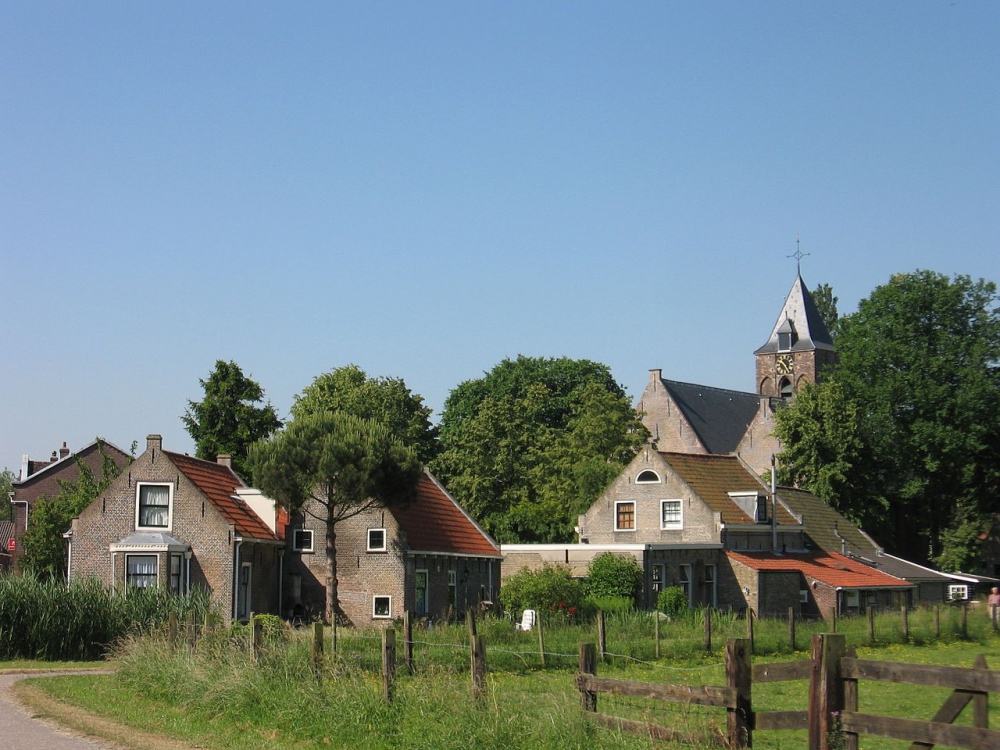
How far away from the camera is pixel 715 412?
279 ft

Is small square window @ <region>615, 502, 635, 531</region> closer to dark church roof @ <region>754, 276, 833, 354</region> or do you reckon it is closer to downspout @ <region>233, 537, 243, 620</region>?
downspout @ <region>233, 537, 243, 620</region>

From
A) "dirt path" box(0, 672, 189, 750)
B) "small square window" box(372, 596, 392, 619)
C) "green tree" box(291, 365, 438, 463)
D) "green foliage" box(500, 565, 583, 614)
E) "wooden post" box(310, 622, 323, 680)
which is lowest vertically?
"small square window" box(372, 596, 392, 619)

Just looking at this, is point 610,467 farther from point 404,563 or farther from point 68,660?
point 68,660

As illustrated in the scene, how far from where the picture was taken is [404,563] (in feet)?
128

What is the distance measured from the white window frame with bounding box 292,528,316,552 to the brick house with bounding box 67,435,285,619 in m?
2.23

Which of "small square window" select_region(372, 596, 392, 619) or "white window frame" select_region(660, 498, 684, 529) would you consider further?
"white window frame" select_region(660, 498, 684, 529)

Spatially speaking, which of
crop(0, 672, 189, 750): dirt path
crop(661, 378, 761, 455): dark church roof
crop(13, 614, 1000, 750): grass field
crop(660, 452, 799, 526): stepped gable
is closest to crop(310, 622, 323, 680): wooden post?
crop(13, 614, 1000, 750): grass field

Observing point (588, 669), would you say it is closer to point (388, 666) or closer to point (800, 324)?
point (388, 666)

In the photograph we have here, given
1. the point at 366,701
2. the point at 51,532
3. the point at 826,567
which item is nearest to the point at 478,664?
the point at 366,701

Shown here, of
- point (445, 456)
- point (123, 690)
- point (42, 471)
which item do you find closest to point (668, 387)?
point (445, 456)

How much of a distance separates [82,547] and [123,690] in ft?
66.4

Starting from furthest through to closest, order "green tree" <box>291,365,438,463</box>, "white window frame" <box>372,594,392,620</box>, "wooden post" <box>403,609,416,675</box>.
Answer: "green tree" <box>291,365,438,463</box> → "white window frame" <box>372,594,392,620</box> → "wooden post" <box>403,609,416,675</box>

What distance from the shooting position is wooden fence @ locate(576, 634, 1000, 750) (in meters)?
9.11

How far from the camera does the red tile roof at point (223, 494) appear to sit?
37.5 meters
